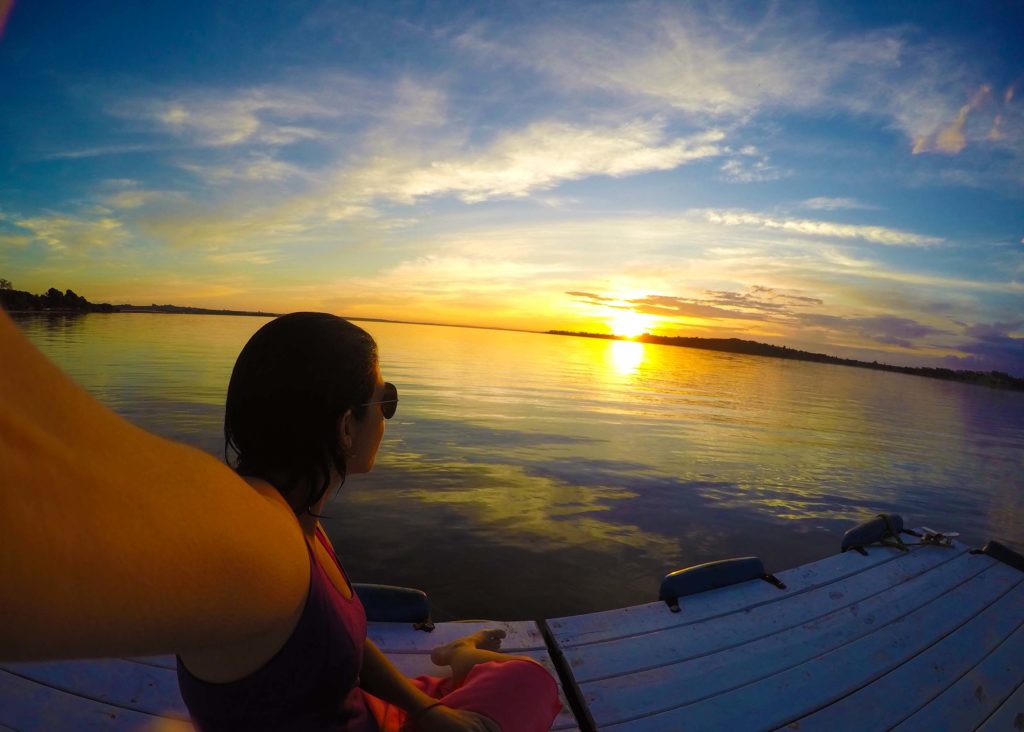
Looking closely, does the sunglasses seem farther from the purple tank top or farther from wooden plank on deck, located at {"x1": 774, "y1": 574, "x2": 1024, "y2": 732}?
wooden plank on deck, located at {"x1": 774, "y1": 574, "x2": 1024, "y2": 732}

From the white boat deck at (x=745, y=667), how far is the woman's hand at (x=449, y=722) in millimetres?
1497

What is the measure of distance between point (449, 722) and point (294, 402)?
1.73 meters

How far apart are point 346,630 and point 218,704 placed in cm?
42

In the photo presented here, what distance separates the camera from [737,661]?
468 cm

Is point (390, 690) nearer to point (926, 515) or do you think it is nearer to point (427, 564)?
point (427, 564)

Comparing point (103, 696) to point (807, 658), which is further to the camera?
point (807, 658)

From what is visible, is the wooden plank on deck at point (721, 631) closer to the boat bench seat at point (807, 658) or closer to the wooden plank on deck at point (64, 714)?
the boat bench seat at point (807, 658)

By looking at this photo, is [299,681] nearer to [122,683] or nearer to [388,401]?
[388,401]

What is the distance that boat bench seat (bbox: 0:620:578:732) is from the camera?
3.50m

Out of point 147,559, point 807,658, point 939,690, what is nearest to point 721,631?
point 807,658

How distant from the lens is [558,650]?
471 centimetres

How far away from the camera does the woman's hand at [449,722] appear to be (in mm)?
2617

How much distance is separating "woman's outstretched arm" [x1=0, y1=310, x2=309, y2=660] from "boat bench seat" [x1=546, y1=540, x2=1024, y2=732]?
400 cm

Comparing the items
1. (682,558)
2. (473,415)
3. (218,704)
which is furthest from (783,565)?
(473,415)
